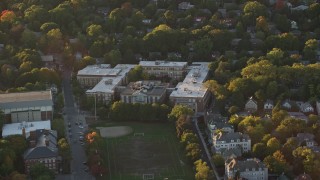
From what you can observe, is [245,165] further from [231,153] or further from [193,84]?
[193,84]

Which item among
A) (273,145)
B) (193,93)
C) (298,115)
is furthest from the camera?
(193,93)

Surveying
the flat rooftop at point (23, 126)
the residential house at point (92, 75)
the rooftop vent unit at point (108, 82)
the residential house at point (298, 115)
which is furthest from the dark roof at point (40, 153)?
the residential house at point (298, 115)

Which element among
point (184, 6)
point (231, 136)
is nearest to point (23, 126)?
point (231, 136)

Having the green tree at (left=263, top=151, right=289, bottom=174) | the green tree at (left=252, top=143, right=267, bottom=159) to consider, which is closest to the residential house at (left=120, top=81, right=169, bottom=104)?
the green tree at (left=252, top=143, right=267, bottom=159)

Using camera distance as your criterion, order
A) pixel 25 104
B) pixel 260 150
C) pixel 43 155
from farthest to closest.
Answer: pixel 25 104 < pixel 260 150 < pixel 43 155

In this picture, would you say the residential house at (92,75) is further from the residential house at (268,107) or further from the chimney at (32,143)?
the chimney at (32,143)

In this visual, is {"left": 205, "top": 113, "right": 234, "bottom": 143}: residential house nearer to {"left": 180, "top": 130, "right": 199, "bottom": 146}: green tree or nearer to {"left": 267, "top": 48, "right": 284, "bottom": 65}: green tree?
{"left": 180, "top": 130, "right": 199, "bottom": 146}: green tree
